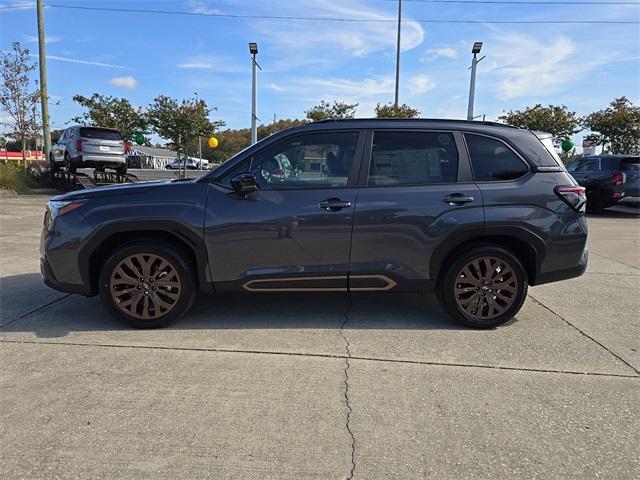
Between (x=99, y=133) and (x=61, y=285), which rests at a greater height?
(x=99, y=133)

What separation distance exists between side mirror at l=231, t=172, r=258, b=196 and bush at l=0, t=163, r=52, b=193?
53.1ft

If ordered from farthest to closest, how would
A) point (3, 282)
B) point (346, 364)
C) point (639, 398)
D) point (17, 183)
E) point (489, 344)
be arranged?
point (17, 183), point (3, 282), point (489, 344), point (346, 364), point (639, 398)

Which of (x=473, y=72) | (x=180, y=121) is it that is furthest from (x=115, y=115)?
(x=473, y=72)

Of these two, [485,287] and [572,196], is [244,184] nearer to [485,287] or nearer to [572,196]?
[485,287]

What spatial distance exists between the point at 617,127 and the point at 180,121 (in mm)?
22357

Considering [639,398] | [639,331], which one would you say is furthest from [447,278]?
[639,331]

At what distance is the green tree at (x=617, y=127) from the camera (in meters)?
24.1

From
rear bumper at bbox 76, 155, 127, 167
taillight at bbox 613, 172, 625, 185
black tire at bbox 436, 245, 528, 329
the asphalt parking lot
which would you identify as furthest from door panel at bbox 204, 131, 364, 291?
rear bumper at bbox 76, 155, 127, 167

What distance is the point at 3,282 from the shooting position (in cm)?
579

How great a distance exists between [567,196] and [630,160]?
11.9 m

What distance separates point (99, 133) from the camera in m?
16.4

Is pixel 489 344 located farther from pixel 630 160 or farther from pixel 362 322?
pixel 630 160

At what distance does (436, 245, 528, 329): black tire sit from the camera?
171 inches

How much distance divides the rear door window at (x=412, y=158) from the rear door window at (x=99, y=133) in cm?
1473
